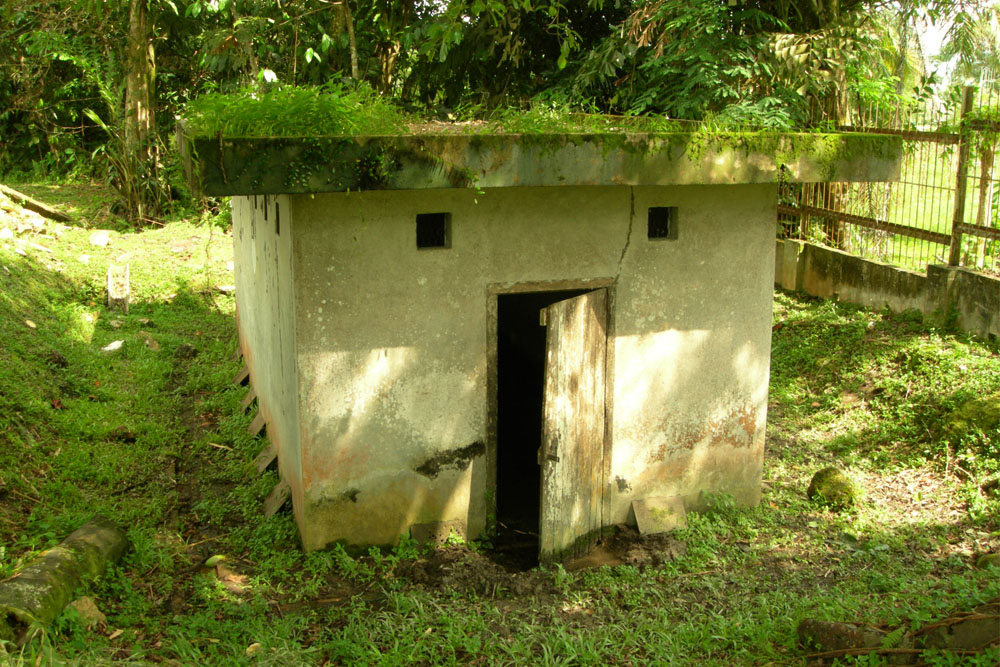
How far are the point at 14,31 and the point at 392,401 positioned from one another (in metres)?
15.4

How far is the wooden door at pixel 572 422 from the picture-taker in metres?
5.88

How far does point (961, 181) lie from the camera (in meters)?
9.55

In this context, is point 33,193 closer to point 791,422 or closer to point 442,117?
point 442,117

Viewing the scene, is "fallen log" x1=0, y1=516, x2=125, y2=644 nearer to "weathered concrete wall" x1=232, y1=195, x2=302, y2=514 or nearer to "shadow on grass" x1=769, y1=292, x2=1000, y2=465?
"weathered concrete wall" x1=232, y1=195, x2=302, y2=514

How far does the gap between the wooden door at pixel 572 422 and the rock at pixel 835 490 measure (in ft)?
6.61

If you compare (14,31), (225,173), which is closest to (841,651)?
(225,173)

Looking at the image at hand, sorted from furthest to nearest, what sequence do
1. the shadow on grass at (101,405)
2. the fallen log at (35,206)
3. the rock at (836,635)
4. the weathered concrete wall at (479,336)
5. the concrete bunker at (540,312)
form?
the fallen log at (35,206) → the shadow on grass at (101,405) → the weathered concrete wall at (479,336) → the concrete bunker at (540,312) → the rock at (836,635)

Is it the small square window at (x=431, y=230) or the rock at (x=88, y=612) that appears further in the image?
the small square window at (x=431, y=230)

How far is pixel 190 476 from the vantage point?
734 centimetres

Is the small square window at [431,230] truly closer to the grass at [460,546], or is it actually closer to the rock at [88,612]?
the grass at [460,546]

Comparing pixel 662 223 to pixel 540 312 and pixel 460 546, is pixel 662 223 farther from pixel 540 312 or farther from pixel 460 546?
pixel 460 546

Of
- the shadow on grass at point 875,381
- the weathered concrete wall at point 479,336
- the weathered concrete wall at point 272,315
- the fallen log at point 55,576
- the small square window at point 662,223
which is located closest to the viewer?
the fallen log at point 55,576

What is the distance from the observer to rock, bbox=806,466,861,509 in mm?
6945

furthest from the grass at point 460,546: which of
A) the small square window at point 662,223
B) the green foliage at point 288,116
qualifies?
the green foliage at point 288,116
